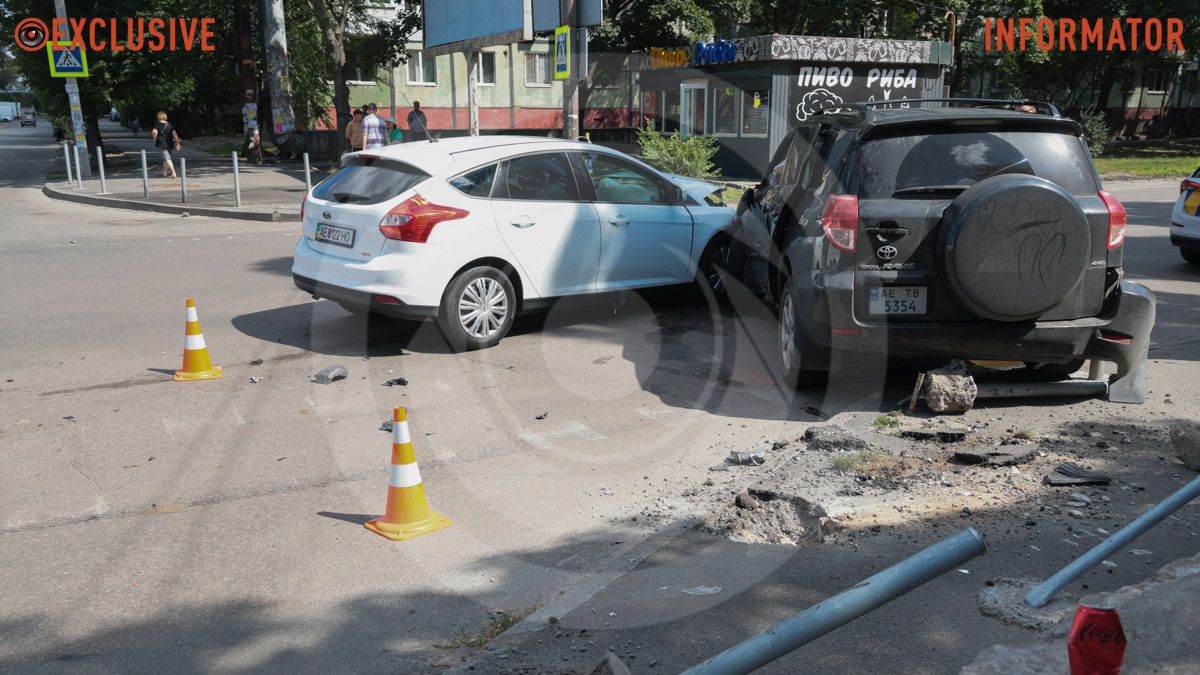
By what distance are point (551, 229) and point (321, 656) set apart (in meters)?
5.23

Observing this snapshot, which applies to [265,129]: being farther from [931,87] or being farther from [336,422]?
[336,422]

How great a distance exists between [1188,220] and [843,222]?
786 centimetres

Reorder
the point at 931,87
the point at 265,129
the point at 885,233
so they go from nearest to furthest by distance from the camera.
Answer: the point at 885,233 < the point at 931,87 < the point at 265,129

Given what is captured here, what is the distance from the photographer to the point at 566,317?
30.5 feet

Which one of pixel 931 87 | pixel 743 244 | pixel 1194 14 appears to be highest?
pixel 1194 14

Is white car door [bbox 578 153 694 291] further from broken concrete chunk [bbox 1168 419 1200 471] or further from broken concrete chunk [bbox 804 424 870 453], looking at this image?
broken concrete chunk [bbox 1168 419 1200 471]

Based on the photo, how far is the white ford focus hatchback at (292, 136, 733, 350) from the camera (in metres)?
7.63

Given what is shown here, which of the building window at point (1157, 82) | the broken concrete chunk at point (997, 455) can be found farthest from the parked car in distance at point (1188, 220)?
the building window at point (1157, 82)

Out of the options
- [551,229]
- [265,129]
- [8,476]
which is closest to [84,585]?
[8,476]

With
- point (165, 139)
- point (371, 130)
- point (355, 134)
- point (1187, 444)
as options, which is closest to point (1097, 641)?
point (1187, 444)

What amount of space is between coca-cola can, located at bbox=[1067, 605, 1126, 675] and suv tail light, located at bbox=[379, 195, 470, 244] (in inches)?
243

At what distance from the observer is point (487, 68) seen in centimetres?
4859

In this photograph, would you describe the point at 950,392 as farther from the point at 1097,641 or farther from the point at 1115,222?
the point at 1097,641

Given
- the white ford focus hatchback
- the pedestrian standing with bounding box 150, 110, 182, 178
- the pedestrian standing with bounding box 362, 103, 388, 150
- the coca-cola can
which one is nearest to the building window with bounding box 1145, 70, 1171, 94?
the pedestrian standing with bounding box 362, 103, 388, 150
